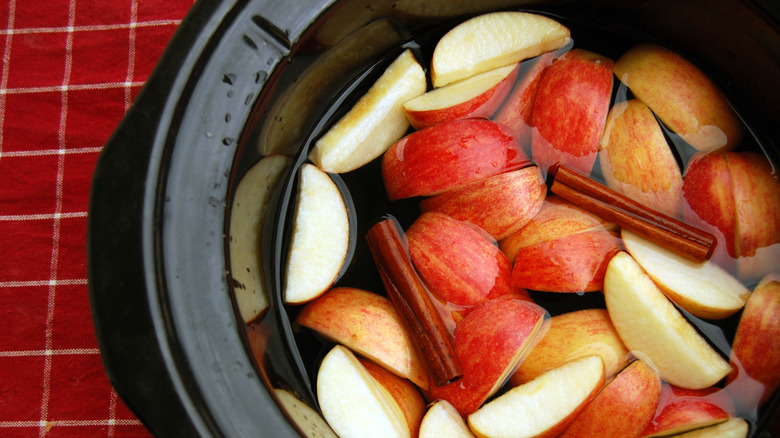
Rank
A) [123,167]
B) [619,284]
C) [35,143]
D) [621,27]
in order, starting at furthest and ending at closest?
[35,143], [621,27], [619,284], [123,167]

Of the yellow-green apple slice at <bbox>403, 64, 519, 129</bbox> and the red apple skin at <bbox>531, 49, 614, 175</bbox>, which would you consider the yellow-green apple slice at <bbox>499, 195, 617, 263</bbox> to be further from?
the yellow-green apple slice at <bbox>403, 64, 519, 129</bbox>

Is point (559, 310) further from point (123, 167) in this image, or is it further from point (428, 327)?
point (123, 167)

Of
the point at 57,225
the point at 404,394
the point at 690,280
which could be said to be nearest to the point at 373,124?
the point at 404,394

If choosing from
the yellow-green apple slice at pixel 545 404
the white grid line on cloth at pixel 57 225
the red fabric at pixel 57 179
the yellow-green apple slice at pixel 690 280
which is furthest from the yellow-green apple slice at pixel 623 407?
the white grid line on cloth at pixel 57 225

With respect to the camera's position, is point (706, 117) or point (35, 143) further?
point (35, 143)

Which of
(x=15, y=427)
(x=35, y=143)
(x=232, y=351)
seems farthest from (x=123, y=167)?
(x=15, y=427)

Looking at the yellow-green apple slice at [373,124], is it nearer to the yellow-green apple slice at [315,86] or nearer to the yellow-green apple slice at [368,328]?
the yellow-green apple slice at [315,86]

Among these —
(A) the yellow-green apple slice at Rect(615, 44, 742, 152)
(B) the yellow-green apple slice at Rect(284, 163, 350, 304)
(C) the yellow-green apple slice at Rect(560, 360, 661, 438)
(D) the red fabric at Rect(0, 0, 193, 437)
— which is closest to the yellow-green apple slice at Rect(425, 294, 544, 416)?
(C) the yellow-green apple slice at Rect(560, 360, 661, 438)
